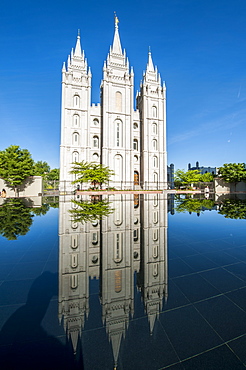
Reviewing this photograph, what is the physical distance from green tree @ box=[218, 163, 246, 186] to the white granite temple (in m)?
10.8

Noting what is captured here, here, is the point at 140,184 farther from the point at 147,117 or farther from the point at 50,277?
the point at 50,277

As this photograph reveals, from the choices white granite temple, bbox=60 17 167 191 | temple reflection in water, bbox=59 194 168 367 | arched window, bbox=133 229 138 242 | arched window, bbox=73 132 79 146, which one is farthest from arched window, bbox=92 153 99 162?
arched window, bbox=133 229 138 242

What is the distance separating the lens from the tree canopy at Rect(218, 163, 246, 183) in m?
26.6

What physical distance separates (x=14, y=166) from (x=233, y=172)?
30171 millimetres

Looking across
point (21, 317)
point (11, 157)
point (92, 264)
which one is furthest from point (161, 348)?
point (11, 157)

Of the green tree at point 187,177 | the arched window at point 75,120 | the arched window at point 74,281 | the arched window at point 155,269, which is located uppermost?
the arched window at point 75,120

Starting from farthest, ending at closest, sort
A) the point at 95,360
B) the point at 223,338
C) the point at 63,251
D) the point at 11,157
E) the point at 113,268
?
1. the point at 11,157
2. the point at 63,251
3. the point at 113,268
4. the point at 223,338
5. the point at 95,360

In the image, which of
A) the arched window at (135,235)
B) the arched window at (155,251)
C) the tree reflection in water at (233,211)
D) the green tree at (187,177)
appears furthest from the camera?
the green tree at (187,177)

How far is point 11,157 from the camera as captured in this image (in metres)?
22.2

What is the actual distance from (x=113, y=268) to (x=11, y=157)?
2425cm

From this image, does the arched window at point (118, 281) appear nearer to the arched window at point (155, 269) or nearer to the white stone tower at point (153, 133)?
the arched window at point (155, 269)

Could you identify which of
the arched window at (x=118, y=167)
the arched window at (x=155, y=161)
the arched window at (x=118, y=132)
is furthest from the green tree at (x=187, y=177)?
the arched window at (x=118, y=132)

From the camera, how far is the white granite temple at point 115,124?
1259 inches

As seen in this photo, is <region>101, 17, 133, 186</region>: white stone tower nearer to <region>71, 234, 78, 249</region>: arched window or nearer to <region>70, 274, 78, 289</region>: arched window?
<region>71, 234, 78, 249</region>: arched window
